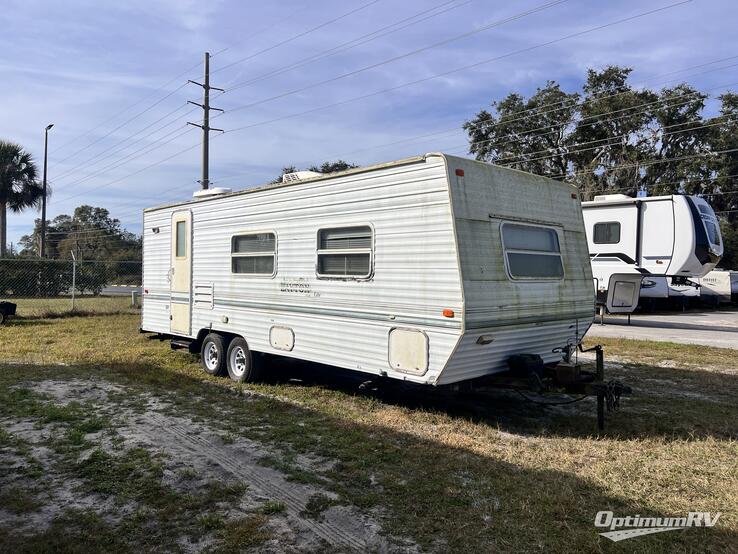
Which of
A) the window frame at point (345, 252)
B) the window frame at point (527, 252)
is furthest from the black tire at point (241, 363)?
the window frame at point (527, 252)

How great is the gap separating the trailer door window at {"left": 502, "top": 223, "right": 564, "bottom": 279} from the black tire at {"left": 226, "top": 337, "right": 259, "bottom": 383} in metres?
3.88

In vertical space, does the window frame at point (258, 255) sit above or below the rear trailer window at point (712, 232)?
below

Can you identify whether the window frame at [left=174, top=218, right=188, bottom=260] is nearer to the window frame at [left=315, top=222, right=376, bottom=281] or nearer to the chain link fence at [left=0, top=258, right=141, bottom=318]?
the window frame at [left=315, top=222, right=376, bottom=281]

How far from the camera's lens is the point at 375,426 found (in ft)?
18.8

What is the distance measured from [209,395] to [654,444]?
5093 millimetres

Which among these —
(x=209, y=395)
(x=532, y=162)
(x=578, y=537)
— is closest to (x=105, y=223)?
(x=532, y=162)

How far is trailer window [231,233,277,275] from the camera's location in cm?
736

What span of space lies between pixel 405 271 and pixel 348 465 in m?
2.00

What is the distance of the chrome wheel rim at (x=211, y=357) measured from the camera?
8.35 m

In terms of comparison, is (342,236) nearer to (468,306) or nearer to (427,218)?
(427,218)

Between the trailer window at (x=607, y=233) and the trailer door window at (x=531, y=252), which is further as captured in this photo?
the trailer window at (x=607, y=233)

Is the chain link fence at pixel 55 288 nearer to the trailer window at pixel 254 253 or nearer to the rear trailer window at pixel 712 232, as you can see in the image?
the trailer window at pixel 254 253

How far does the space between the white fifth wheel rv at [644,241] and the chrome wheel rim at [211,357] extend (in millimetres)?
11411

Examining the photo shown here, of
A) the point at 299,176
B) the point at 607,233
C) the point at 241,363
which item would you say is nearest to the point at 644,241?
the point at 607,233
